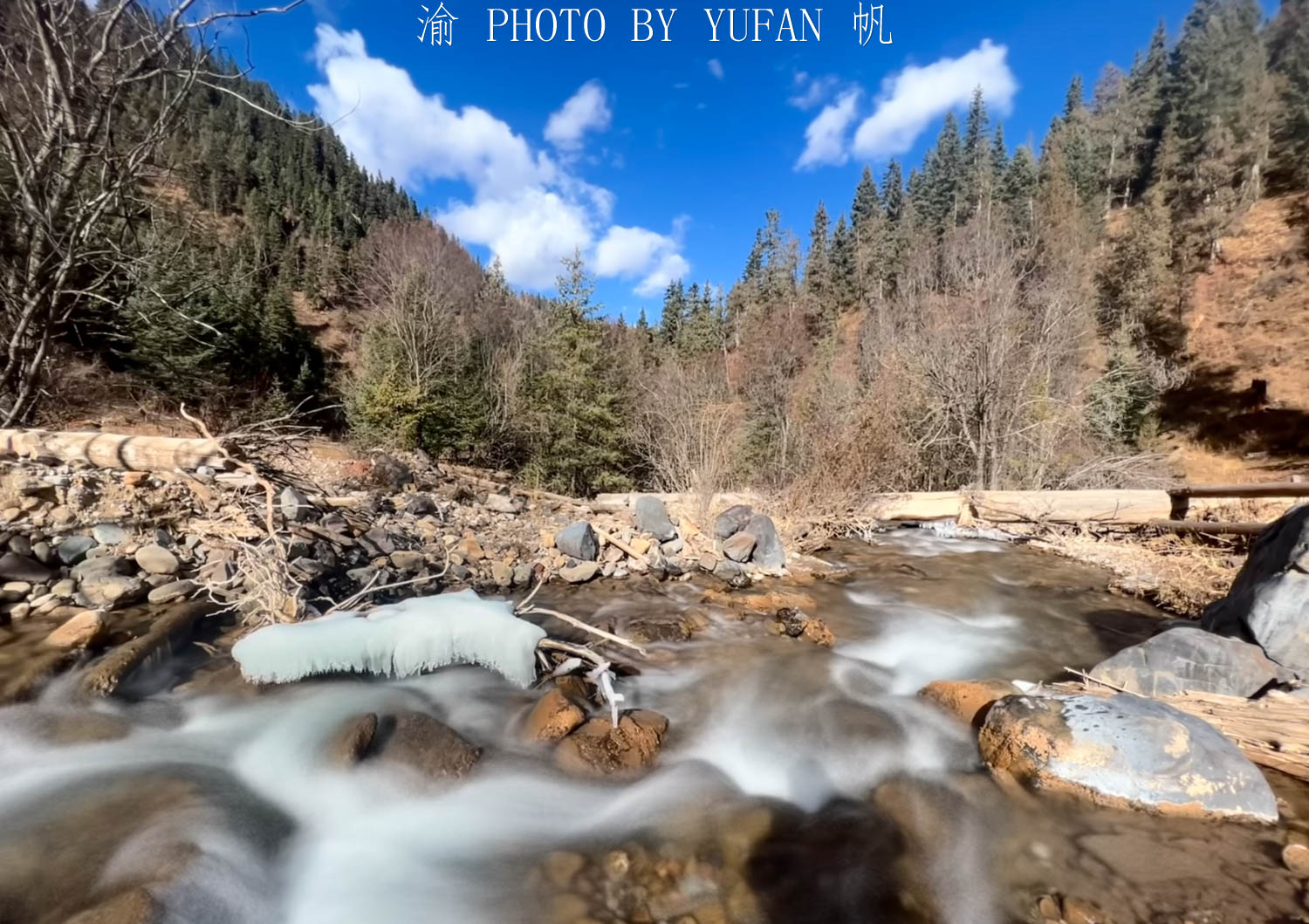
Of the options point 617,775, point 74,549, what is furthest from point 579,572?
point 74,549

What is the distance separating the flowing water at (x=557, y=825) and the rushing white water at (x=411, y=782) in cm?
1

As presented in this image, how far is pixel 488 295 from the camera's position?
27922mm

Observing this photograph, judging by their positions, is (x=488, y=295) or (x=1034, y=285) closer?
(x=1034, y=285)

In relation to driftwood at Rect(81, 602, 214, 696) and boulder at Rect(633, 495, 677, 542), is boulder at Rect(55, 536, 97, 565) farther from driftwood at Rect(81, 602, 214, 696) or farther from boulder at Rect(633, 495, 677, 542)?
boulder at Rect(633, 495, 677, 542)

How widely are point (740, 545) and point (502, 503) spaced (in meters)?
4.26

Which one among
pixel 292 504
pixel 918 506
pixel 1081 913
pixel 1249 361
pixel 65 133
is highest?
pixel 65 133

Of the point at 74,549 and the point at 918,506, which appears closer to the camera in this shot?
the point at 74,549

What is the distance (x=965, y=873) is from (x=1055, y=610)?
4520mm

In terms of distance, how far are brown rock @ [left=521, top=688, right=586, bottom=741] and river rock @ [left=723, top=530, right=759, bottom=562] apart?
419 cm

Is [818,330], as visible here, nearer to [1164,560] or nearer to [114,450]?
[1164,560]

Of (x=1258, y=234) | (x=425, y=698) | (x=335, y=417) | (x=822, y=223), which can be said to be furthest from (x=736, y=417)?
(x=822, y=223)

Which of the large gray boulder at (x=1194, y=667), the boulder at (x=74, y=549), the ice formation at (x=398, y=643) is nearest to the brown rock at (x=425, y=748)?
the ice formation at (x=398, y=643)

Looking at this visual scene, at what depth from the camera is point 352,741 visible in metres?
3.11

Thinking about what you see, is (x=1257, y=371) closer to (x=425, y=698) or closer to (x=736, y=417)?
(x=736, y=417)
